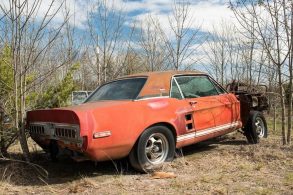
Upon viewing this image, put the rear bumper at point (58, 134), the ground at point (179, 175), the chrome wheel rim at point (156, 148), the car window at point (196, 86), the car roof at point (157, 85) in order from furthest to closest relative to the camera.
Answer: the car window at point (196, 86) → the car roof at point (157, 85) → the chrome wheel rim at point (156, 148) → the rear bumper at point (58, 134) → the ground at point (179, 175)

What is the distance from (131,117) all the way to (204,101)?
175 centimetres

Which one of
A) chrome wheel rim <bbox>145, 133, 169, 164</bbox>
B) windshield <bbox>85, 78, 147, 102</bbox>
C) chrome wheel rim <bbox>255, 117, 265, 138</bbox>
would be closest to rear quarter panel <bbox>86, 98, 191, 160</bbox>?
chrome wheel rim <bbox>145, 133, 169, 164</bbox>

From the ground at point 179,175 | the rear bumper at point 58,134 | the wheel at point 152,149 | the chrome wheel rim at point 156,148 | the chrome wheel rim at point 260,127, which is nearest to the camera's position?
the ground at point 179,175

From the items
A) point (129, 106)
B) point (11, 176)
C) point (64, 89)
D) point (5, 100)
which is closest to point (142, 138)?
point (129, 106)

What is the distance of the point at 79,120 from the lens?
15.6ft

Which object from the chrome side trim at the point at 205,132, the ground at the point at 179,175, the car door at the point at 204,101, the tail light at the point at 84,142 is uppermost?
the car door at the point at 204,101

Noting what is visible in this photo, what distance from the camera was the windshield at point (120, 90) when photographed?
5863mm

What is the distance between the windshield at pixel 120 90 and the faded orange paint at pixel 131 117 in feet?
0.45

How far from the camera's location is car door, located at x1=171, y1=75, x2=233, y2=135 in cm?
630

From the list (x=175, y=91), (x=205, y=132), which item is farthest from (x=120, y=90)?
(x=205, y=132)

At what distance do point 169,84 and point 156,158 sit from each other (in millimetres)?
1213

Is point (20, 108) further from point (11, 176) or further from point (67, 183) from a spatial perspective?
point (67, 183)

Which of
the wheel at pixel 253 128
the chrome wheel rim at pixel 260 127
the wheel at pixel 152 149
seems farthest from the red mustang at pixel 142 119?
the chrome wheel rim at pixel 260 127

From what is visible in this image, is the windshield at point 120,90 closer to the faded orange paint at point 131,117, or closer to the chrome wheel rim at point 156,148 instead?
the faded orange paint at point 131,117
